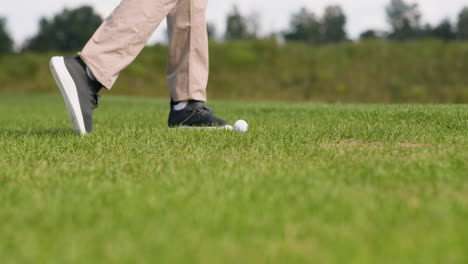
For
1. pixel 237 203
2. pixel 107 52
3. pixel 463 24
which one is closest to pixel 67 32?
pixel 463 24

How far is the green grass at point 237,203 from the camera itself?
42.5 inches

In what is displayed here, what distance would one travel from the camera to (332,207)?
138 cm

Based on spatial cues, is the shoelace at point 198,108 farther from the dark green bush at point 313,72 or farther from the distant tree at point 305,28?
the distant tree at point 305,28

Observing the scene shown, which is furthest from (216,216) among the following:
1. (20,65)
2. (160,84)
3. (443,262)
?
(20,65)

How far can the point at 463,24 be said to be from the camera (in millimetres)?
52469

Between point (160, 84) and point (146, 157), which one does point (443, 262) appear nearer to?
point (146, 157)

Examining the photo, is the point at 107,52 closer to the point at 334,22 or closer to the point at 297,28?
the point at 297,28

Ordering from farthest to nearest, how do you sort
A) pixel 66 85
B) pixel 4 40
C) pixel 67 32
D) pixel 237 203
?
pixel 67 32 < pixel 4 40 < pixel 66 85 < pixel 237 203

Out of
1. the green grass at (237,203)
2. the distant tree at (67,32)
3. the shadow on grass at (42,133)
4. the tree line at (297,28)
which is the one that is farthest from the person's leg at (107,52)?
the distant tree at (67,32)

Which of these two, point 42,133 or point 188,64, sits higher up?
point 188,64

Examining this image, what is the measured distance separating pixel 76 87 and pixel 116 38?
413mm

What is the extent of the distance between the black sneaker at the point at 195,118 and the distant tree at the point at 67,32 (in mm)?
54440

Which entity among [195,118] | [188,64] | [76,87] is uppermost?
[188,64]

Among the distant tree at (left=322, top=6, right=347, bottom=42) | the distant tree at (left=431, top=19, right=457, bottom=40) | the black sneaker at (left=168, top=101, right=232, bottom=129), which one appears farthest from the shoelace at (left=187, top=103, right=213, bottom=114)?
the distant tree at (left=322, top=6, right=347, bottom=42)
